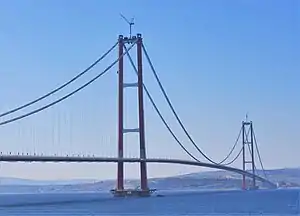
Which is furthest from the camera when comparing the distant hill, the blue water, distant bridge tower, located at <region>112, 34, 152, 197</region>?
the distant hill

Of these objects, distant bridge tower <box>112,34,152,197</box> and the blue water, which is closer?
the blue water

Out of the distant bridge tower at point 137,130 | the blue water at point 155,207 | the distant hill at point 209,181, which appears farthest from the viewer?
the distant hill at point 209,181

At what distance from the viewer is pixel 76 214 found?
2661cm

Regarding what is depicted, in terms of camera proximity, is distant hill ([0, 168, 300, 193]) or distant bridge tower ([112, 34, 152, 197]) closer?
distant bridge tower ([112, 34, 152, 197])

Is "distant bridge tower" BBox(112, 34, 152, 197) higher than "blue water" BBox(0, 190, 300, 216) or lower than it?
higher

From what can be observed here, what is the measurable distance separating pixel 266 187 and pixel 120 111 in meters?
39.1

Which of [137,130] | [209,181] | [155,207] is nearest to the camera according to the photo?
[155,207]

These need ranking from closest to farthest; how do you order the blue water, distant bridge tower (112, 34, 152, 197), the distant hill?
the blue water, distant bridge tower (112, 34, 152, 197), the distant hill

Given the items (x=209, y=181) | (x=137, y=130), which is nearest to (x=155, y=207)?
(x=137, y=130)

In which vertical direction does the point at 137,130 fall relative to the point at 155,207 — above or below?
above

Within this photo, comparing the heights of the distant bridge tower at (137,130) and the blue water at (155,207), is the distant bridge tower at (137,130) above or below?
above

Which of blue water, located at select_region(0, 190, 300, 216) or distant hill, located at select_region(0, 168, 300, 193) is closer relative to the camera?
blue water, located at select_region(0, 190, 300, 216)

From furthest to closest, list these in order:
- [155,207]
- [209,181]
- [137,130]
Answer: [209,181] < [137,130] < [155,207]

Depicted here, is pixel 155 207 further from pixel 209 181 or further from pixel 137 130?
pixel 209 181
